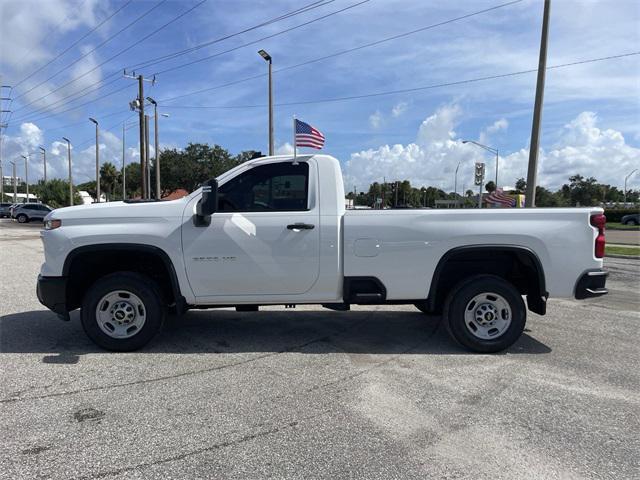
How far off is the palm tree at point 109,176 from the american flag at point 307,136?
289 ft

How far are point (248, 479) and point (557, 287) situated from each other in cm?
376

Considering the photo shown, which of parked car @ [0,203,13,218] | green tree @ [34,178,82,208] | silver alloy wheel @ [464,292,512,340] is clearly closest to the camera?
silver alloy wheel @ [464,292,512,340]

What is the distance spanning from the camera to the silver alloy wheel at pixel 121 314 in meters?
5.06

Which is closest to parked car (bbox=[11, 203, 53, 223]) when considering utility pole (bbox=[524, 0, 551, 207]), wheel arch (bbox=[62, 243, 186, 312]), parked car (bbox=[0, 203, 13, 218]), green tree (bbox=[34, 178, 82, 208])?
parked car (bbox=[0, 203, 13, 218])

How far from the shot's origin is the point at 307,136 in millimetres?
7074

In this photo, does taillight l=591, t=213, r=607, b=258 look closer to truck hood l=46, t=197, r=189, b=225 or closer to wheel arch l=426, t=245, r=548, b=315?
wheel arch l=426, t=245, r=548, b=315

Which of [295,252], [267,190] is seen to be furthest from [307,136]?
[295,252]

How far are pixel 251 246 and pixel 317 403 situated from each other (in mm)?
1784

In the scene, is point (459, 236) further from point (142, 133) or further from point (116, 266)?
point (142, 133)

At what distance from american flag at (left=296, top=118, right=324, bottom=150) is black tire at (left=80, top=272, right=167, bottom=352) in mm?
3042

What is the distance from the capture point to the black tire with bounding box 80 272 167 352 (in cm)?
501

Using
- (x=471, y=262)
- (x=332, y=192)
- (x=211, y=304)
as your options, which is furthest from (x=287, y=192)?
(x=471, y=262)

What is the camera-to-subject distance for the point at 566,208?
516 cm

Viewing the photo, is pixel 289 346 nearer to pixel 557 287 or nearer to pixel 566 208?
pixel 557 287
